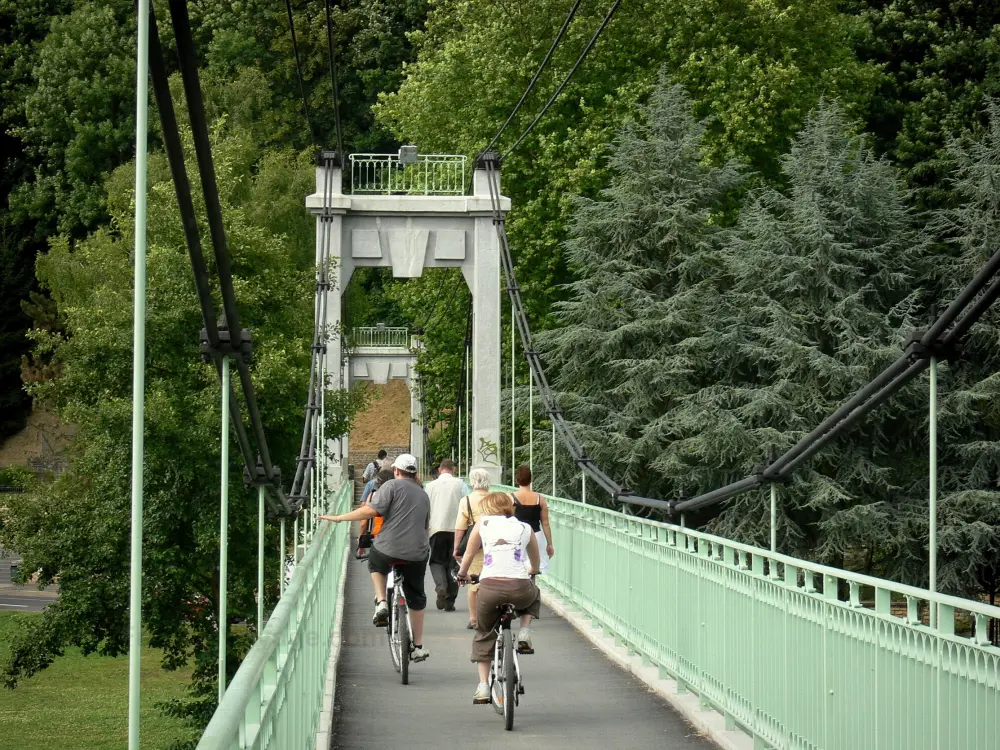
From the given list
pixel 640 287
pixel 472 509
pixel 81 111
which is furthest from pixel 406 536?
pixel 81 111

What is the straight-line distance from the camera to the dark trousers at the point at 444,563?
14.0 m

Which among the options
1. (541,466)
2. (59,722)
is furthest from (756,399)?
(59,722)

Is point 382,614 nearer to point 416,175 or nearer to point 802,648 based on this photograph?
point 802,648

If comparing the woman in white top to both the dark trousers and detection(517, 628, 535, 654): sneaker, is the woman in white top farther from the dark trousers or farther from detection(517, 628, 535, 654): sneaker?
the dark trousers

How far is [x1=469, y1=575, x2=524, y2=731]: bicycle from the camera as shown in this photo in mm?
8625

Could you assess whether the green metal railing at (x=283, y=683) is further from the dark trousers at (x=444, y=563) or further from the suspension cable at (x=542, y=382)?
the suspension cable at (x=542, y=382)

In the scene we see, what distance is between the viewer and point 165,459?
88.6 feet

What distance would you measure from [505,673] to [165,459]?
19.2m

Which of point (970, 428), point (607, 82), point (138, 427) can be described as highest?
point (607, 82)

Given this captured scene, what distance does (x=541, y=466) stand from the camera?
98.4 ft

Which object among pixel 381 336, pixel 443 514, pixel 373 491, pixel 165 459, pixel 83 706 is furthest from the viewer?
pixel 381 336

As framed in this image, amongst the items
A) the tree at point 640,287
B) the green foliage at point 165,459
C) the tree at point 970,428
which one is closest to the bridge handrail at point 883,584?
the green foliage at point 165,459

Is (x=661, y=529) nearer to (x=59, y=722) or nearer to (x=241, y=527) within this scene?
(x=241, y=527)

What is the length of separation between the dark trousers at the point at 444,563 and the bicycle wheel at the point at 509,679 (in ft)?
17.2
